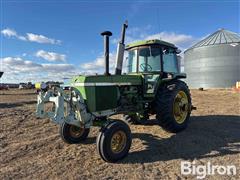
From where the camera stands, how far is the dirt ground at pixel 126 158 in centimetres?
521

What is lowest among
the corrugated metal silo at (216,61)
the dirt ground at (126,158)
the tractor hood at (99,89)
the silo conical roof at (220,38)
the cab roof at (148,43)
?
the dirt ground at (126,158)

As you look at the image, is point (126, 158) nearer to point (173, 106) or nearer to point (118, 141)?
point (118, 141)

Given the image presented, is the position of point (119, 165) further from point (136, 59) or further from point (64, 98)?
point (136, 59)

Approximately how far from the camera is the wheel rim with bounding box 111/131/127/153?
593 centimetres

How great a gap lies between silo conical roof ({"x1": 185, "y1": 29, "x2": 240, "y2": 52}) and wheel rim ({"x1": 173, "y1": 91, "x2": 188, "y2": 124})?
117 ft

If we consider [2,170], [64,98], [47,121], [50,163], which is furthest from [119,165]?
[47,121]

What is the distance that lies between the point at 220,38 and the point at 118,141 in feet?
133

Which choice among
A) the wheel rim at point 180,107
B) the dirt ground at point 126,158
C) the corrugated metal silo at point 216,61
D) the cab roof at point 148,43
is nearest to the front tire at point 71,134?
the dirt ground at point 126,158

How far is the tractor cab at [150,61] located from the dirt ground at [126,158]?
5.00 ft

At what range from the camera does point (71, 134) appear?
23.3 ft

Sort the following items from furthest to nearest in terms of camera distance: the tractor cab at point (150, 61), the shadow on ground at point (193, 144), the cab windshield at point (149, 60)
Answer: the cab windshield at point (149, 60)
the tractor cab at point (150, 61)
the shadow on ground at point (193, 144)

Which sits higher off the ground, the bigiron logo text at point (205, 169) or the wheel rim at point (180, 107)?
the wheel rim at point (180, 107)

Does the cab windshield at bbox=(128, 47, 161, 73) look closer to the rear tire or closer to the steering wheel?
the steering wheel

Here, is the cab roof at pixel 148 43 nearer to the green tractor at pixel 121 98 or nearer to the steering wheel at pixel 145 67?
the green tractor at pixel 121 98
